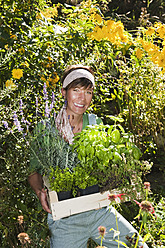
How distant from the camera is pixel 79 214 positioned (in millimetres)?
1511

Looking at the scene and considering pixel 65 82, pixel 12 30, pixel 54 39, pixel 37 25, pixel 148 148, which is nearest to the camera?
pixel 65 82

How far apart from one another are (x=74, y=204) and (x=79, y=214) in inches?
4.9

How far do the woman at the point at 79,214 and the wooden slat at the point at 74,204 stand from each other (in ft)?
0.16

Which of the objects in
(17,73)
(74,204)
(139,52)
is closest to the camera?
(74,204)

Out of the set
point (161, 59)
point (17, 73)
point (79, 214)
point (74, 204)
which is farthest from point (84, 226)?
point (161, 59)

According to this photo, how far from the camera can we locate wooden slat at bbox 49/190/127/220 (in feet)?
4.54

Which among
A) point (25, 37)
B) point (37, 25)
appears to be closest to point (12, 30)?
point (25, 37)

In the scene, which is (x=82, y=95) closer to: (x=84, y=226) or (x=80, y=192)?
(x=80, y=192)

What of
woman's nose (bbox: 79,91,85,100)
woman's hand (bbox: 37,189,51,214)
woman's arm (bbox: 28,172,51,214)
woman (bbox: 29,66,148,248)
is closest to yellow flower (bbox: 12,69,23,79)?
woman (bbox: 29,66,148,248)

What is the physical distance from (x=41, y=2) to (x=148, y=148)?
194 cm

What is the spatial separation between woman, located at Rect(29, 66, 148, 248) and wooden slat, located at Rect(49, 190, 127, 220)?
0.05m

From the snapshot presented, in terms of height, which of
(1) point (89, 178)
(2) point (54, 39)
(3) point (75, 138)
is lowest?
(1) point (89, 178)

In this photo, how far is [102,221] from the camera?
153 cm

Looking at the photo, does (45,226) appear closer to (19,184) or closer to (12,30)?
(19,184)
